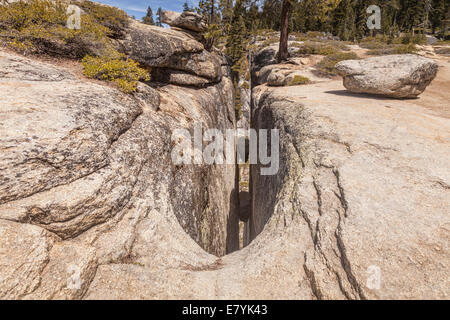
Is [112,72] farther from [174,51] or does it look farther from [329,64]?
[329,64]

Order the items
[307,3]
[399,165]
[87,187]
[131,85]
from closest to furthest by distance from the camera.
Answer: [87,187], [399,165], [131,85], [307,3]

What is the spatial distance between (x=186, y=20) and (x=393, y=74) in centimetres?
1595

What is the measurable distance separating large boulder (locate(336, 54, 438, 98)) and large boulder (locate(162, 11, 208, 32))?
1341 centimetres

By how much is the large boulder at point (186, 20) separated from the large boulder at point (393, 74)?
44.0 ft

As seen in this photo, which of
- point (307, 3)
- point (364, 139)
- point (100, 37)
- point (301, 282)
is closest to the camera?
point (301, 282)

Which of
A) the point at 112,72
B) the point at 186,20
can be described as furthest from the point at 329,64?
the point at 112,72

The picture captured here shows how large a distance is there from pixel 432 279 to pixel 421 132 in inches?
213

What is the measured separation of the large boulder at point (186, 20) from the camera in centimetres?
1688

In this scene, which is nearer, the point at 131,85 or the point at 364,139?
the point at 364,139

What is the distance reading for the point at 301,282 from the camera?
3.75 m

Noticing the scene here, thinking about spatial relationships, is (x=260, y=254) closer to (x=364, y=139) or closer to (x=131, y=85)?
(x=364, y=139)

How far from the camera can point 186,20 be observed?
16.8 m

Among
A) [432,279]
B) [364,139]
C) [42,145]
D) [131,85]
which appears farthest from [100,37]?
[432,279]

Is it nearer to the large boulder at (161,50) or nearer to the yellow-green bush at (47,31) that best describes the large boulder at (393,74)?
the large boulder at (161,50)
